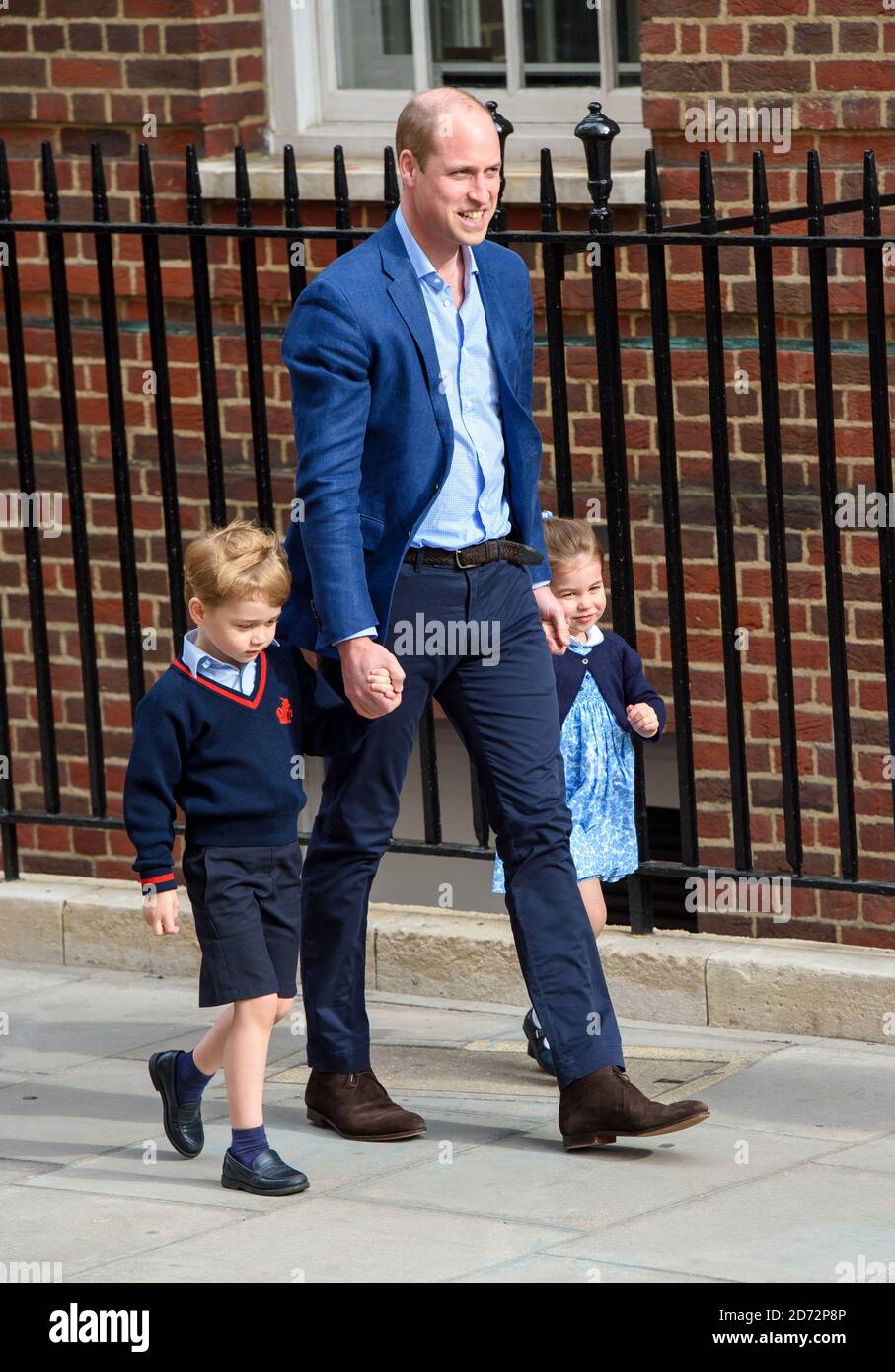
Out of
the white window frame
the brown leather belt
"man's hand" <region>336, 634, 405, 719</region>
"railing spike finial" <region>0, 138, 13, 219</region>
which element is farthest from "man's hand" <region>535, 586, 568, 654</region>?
the white window frame

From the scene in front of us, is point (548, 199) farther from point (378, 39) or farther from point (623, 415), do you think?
point (378, 39)

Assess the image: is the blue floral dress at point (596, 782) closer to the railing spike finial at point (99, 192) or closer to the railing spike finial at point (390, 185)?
the railing spike finial at point (390, 185)

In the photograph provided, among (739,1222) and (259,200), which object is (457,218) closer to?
(739,1222)

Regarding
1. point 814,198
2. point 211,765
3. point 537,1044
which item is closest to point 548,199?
point 814,198

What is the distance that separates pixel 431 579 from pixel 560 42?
11.3 ft

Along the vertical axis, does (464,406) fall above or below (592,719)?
above

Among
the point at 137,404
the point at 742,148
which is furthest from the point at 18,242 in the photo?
the point at 742,148

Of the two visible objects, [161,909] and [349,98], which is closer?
[161,909]

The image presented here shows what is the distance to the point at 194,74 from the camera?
25.8 ft

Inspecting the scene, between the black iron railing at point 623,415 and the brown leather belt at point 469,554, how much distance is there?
94 centimetres

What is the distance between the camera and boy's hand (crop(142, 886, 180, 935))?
4.55 m

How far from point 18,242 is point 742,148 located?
2.60 m

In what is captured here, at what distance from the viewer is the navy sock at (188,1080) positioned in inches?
190

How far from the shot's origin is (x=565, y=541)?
5.30 meters
